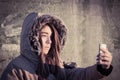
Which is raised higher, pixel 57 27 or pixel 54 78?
pixel 57 27

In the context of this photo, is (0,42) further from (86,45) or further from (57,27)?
(57,27)

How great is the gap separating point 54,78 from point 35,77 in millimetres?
194

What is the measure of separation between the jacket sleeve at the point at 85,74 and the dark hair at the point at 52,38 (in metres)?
0.13

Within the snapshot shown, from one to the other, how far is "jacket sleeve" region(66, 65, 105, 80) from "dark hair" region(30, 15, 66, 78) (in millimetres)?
130

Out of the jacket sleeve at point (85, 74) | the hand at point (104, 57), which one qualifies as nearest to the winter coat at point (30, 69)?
the jacket sleeve at point (85, 74)

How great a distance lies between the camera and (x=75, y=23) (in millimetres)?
6453

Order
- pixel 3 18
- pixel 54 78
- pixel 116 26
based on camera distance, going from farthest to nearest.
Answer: pixel 116 26 → pixel 3 18 → pixel 54 78

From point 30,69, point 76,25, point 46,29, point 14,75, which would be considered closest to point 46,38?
point 46,29

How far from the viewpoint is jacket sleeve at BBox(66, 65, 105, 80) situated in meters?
2.84

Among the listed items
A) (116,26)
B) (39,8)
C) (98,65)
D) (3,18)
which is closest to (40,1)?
(39,8)

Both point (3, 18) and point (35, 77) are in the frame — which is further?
point (3, 18)

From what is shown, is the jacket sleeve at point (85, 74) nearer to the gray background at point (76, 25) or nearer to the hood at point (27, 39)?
the hood at point (27, 39)

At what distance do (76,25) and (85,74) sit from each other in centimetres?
353

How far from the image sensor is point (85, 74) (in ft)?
9.73
